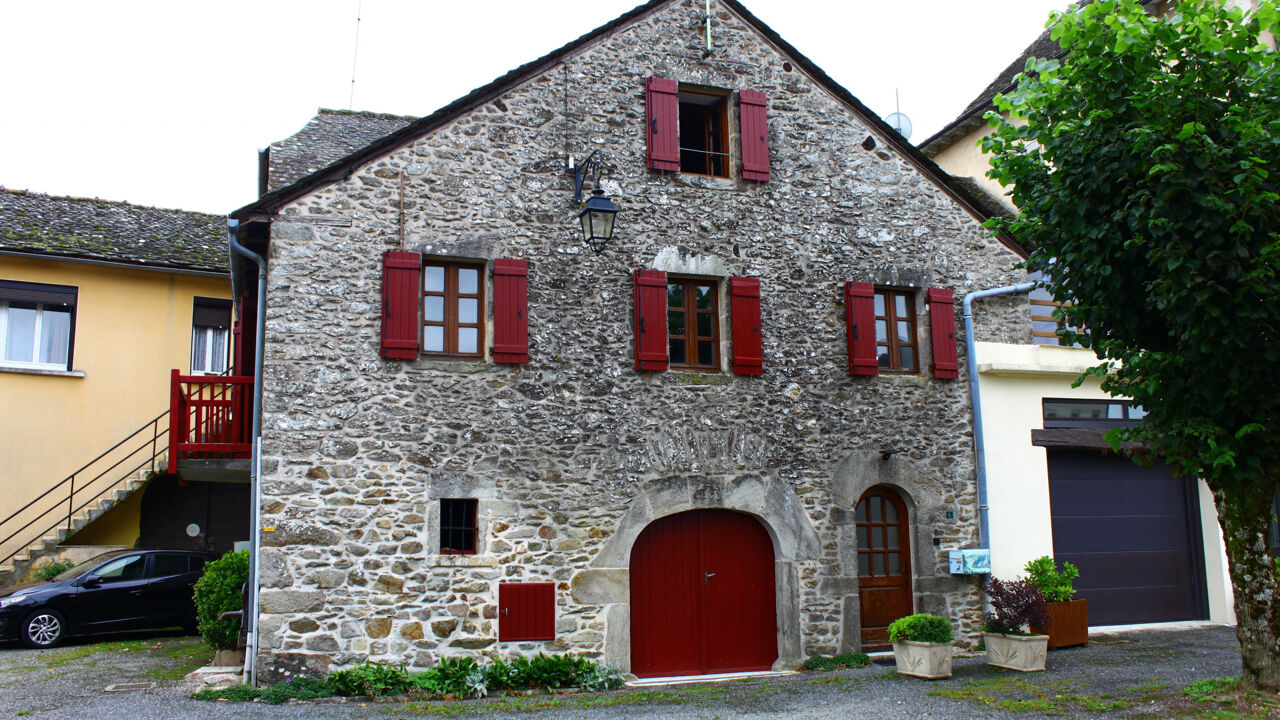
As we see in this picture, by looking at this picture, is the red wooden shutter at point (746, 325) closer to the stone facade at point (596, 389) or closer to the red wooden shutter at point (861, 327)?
the stone facade at point (596, 389)

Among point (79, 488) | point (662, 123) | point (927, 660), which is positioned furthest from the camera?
point (79, 488)

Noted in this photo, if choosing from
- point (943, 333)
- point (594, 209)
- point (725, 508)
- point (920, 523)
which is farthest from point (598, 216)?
point (920, 523)

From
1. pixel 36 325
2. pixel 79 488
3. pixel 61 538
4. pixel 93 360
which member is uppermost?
pixel 36 325

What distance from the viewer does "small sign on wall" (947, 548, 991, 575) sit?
10867 millimetres

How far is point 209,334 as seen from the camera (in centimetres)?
1602

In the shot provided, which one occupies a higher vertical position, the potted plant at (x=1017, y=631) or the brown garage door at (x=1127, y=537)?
the brown garage door at (x=1127, y=537)

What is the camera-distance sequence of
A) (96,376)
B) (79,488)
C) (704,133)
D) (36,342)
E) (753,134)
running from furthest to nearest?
(96,376) < (36,342) < (79,488) < (704,133) < (753,134)

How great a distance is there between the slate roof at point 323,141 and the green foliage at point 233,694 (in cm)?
560

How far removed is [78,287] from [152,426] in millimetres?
2406

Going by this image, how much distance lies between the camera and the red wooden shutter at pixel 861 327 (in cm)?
1083

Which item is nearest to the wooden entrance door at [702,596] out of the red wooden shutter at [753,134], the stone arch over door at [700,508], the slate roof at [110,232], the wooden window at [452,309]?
the stone arch over door at [700,508]

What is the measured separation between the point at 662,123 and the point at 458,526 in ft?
15.7

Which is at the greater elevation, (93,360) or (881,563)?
(93,360)

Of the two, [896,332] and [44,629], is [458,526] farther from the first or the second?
[44,629]
